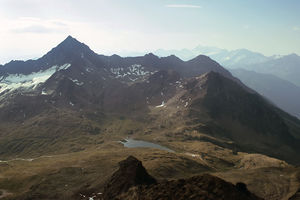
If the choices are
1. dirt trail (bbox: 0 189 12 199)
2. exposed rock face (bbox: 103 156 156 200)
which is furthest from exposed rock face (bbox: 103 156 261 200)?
dirt trail (bbox: 0 189 12 199)

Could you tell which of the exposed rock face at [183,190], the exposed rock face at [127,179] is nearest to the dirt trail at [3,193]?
the exposed rock face at [127,179]

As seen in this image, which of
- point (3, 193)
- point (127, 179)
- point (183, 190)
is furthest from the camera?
point (3, 193)

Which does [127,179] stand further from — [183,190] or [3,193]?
[3,193]

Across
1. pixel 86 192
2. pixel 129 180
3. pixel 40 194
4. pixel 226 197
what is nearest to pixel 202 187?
pixel 226 197

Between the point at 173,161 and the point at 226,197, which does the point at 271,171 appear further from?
the point at 226,197

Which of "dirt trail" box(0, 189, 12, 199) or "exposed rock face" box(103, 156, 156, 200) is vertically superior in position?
"exposed rock face" box(103, 156, 156, 200)

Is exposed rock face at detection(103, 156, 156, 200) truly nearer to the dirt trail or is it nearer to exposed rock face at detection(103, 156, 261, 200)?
exposed rock face at detection(103, 156, 261, 200)

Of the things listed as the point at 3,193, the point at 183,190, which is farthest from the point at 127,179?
the point at 3,193

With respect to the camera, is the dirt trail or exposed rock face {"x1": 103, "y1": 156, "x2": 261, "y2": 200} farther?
the dirt trail

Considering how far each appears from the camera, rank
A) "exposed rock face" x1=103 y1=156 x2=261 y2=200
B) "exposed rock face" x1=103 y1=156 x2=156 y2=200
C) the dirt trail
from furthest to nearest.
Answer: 1. the dirt trail
2. "exposed rock face" x1=103 y1=156 x2=156 y2=200
3. "exposed rock face" x1=103 y1=156 x2=261 y2=200
